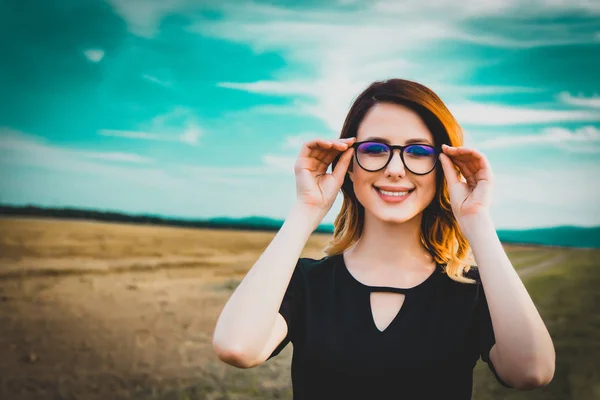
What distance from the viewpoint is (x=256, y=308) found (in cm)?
199

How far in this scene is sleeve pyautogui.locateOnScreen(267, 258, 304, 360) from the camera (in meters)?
2.18

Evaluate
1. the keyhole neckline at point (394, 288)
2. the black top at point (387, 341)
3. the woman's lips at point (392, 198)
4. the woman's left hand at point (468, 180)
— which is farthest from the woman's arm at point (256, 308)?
the woman's left hand at point (468, 180)

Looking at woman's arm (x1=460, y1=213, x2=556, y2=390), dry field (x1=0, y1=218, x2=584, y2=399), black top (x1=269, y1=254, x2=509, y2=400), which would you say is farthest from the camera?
dry field (x1=0, y1=218, x2=584, y2=399)

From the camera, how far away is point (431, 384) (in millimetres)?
2049

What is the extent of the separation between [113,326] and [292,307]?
359 inches

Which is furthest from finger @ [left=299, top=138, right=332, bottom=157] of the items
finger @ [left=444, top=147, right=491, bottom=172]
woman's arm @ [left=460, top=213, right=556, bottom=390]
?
woman's arm @ [left=460, top=213, right=556, bottom=390]

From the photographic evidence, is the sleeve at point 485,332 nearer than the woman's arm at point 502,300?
No

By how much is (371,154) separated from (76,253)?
2022 centimetres

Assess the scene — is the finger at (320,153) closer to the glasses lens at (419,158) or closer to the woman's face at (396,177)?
the woman's face at (396,177)

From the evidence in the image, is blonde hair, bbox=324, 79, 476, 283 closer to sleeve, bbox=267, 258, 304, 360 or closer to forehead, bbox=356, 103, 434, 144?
forehead, bbox=356, 103, 434, 144

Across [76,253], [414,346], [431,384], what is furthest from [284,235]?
[76,253]

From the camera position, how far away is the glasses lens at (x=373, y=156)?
226cm

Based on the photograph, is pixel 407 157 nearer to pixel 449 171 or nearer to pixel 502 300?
pixel 449 171

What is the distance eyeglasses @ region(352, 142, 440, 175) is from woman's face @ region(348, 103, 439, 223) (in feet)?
0.07
